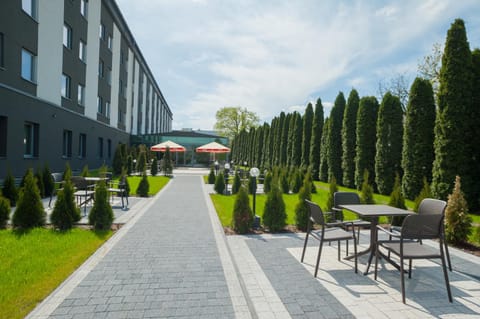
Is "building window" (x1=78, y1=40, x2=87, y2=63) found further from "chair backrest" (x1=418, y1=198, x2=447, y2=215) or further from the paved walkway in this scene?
"chair backrest" (x1=418, y1=198, x2=447, y2=215)

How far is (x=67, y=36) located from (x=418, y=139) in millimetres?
18162

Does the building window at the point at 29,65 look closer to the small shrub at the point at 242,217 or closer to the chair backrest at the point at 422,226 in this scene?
the small shrub at the point at 242,217

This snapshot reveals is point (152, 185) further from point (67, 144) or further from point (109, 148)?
point (109, 148)

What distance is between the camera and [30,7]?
1244 cm

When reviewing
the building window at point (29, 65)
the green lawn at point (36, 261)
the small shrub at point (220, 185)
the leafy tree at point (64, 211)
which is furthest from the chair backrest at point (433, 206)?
the building window at point (29, 65)

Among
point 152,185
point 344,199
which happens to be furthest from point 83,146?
point 344,199

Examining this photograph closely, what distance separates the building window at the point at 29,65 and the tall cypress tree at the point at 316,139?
1627 cm

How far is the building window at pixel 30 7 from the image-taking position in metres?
12.0

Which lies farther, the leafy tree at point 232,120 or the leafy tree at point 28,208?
the leafy tree at point 232,120

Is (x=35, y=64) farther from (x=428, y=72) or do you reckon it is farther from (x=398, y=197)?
(x=428, y=72)

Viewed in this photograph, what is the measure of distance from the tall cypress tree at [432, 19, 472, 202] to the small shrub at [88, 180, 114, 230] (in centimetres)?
1005

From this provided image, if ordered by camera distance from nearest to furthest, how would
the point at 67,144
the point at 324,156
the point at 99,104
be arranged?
1. the point at 67,144
2. the point at 324,156
3. the point at 99,104

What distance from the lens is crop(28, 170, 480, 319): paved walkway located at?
122 inches

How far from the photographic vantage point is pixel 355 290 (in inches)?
143
